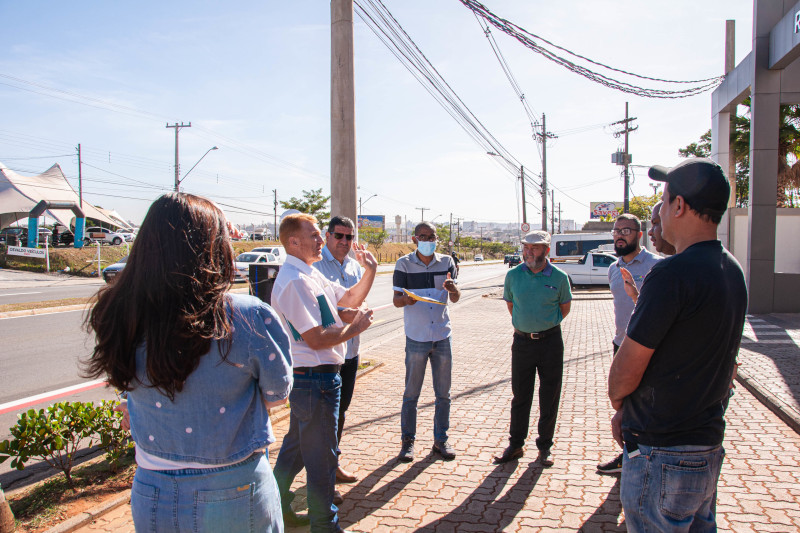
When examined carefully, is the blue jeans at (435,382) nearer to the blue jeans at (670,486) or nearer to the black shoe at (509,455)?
the black shoe at (509,455)

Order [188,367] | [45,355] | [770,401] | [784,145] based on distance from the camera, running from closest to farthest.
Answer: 1. [188,367]
2. [770,401]
3. [45,355]
4. [784,145]

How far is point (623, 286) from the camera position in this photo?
445 centimetres

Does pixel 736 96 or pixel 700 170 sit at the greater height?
pixel 736 96

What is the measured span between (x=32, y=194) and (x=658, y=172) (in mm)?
66676

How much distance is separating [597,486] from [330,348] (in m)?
2.44

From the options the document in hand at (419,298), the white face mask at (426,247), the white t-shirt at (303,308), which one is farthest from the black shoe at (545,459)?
the white t-shirt at (303,308)

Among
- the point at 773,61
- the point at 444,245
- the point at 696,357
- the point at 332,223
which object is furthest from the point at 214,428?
the point at 444,245

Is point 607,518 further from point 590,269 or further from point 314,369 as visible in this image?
point 590,269

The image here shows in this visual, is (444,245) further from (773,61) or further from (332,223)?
(332,223)

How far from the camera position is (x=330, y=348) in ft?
9.81

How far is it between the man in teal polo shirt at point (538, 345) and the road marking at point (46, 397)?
4955 millimetres

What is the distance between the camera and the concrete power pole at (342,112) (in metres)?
6.91

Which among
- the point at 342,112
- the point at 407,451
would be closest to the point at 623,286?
the point at 407,451

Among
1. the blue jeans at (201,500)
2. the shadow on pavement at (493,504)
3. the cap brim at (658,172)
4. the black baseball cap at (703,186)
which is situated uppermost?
the cap brim at (658,172)
